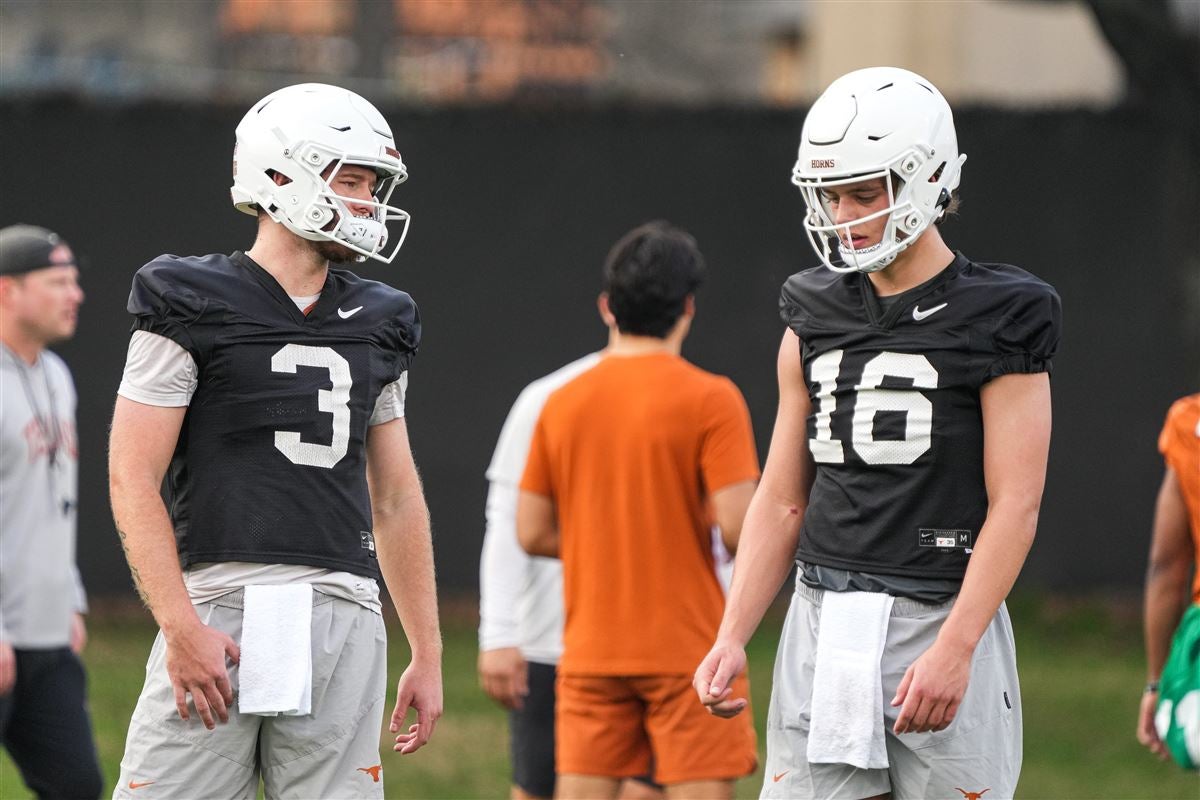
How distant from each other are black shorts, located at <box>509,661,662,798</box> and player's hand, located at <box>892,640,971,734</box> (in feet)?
7.92

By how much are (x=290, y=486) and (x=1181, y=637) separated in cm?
232

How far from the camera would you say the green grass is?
25.1ft

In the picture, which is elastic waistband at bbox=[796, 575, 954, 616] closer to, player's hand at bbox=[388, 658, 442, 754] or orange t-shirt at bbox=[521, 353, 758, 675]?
player's hand at bbox=[388, 658, 442, 754]

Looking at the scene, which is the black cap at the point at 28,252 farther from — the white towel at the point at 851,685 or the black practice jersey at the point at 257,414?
the white towel at the point at 851,685

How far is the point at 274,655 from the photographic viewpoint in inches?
144

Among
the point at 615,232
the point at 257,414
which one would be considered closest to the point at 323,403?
the point at 257,414

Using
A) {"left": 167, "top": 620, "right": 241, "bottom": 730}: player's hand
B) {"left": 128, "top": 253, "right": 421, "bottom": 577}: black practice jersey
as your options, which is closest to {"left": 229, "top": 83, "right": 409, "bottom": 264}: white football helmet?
{"left": 128, "top": 253, "right": 421, "bottom": 577}: black practice jersey

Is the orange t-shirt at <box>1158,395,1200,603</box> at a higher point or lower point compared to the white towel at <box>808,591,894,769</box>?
higher

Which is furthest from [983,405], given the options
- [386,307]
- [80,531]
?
[80,531]

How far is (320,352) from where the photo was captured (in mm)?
3791

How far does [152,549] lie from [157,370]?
39cm

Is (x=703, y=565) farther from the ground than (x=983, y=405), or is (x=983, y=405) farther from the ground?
(x=983, y=405)

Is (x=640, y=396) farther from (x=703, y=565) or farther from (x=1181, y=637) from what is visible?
(x=1181, y=637)

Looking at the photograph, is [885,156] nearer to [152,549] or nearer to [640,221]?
[152,549]
